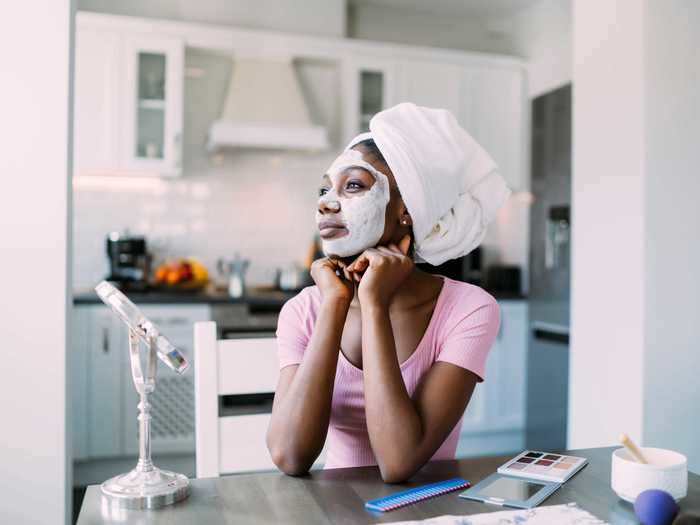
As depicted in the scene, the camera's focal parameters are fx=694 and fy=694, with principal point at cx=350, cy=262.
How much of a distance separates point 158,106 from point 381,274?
2.95m

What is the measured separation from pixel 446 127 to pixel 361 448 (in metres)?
0.60

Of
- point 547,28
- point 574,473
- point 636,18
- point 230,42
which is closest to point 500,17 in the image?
point 547,28

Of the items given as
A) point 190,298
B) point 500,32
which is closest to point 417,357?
point 190,298

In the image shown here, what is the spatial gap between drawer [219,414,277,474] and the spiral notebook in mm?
387

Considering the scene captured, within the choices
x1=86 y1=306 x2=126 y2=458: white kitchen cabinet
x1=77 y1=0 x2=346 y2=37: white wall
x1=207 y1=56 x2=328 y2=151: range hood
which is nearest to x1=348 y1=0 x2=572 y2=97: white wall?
x1=77 y1=0 x2=346 y2=37: white wall

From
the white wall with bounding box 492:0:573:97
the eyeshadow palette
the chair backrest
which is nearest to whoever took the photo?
the eyeshadow palette

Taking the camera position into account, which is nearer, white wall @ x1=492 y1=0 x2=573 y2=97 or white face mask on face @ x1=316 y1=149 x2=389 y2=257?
white face mask on face @ x1=316 y1=149 x2=389 y2=257

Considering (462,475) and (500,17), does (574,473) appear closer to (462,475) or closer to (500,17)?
(462,475)

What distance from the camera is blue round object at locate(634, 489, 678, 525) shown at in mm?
811

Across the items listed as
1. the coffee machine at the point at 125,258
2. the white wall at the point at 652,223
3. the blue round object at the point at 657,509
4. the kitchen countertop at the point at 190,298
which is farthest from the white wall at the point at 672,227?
the coffee machine at the point at 125,258

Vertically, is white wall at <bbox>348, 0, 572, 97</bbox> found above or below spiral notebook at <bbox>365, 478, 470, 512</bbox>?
above

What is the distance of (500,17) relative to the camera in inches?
190

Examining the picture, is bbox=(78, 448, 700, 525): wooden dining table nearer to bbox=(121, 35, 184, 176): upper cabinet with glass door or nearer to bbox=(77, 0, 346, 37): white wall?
bbox=(121, 35, 184, 176): upper cabinet with glass door

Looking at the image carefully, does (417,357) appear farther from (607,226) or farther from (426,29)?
(426,29)
